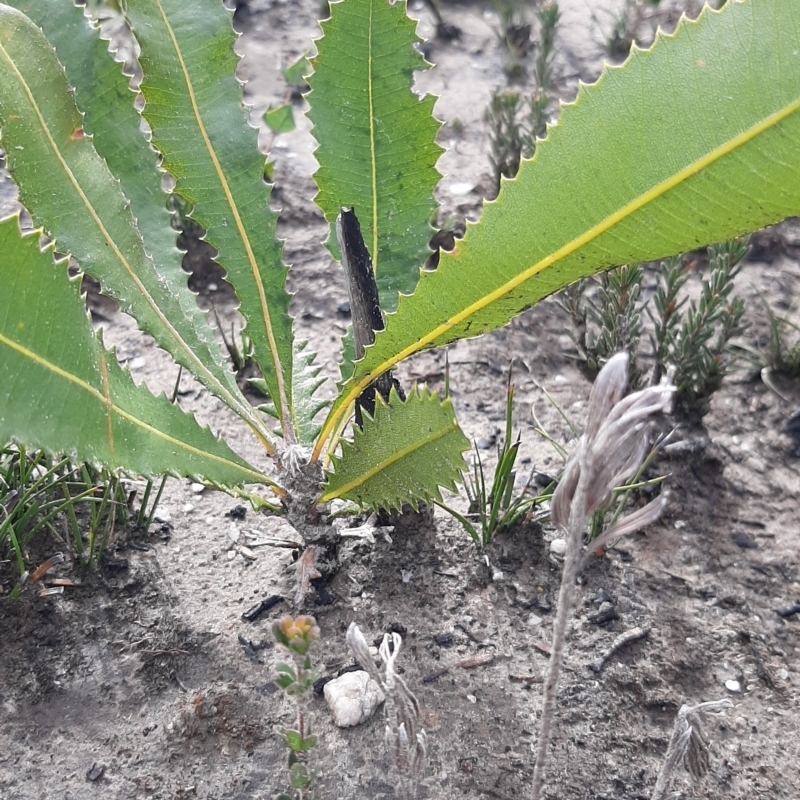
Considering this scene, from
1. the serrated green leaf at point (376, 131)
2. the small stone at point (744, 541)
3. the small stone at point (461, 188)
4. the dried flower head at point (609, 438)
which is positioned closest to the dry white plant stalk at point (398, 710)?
the dried flower head at point (609, 438)

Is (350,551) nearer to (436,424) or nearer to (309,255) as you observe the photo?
(436,424)

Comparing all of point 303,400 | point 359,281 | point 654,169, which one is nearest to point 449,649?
point 303,400

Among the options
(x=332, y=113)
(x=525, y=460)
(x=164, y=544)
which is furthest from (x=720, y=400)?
(x=164, y=544)

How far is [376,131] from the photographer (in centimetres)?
152

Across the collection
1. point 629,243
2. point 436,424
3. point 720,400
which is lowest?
point 720,400

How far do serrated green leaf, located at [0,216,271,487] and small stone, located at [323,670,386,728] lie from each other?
0.45m

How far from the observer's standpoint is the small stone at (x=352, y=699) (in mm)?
1369

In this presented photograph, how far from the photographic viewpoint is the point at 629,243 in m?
1.13

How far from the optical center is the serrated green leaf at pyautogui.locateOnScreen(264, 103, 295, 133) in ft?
8.60

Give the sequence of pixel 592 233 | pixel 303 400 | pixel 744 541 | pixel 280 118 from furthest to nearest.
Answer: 1. pixel 280 118
2. pixel 744 541
3. pixel 303 400
4. pixel 592 233

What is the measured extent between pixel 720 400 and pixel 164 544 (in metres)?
1.47

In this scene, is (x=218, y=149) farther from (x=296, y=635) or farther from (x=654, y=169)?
(x=296, y=635)

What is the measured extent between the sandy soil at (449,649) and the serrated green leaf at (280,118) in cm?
109

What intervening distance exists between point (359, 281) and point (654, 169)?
0.57 meters
